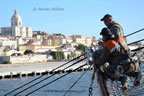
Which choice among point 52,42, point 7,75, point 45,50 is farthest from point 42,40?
point 7,75

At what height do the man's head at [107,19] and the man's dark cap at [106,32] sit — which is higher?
the man's head at [107,19]

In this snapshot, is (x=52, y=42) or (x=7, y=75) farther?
(x=52, y=42)

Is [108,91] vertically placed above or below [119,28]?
below

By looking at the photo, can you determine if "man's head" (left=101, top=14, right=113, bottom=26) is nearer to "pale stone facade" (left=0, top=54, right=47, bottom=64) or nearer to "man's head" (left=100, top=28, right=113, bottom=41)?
"man's head" (left=100, top=28, right=113, bottom=41)

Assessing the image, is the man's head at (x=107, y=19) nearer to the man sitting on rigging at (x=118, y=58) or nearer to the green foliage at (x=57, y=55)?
the man sitting on rigging at (x=118, y=58)

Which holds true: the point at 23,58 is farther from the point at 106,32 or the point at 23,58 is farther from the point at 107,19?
the point at 106,32

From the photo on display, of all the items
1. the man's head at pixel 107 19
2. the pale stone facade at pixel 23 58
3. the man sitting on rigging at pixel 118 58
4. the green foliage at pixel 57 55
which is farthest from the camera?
the green foliage at pixel 57 55

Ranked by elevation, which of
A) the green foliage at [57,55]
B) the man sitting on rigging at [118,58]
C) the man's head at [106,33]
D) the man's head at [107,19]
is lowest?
the man sitting on rigging at [118,58]

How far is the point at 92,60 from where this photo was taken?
22.6 ft

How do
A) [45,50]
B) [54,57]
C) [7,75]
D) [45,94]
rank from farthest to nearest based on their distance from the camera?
[45,50], [54,57], [7,75], [45,94]

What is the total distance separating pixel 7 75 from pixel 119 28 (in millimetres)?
43639

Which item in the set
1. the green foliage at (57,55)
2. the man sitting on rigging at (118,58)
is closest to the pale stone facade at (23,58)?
the green foliage at (57,55)

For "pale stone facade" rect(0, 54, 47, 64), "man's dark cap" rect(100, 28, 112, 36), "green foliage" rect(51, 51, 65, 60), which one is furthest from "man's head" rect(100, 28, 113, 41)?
"green foliage" rect(51, 51, 65, 60)

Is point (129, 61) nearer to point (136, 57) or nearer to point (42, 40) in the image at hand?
point (136, 57)
